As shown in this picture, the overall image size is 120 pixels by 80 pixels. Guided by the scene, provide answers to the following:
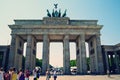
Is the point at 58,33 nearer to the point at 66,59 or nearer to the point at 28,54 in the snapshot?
the point at 66,59

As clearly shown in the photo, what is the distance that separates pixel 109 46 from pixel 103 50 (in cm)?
256

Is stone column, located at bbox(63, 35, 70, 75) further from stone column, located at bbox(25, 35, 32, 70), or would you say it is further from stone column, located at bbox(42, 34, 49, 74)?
stone column, located at bbox(25, 35, 32, 70)

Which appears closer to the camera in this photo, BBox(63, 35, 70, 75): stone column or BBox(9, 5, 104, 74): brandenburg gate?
BBox(63, 35, 70, 75): stone column

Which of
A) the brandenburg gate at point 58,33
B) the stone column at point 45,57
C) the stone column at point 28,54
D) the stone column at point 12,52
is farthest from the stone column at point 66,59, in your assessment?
the stone column at point 12,52

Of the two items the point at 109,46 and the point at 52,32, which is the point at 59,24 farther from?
the point at 109,46

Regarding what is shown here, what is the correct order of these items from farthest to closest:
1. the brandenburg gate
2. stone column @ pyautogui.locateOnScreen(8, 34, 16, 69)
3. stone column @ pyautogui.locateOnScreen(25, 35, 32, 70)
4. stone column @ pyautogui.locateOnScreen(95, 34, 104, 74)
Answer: the brandenburg gate < stone column @ pyautogui.locateOnScreen(95, 34, 104, 74) < stone column @ pyautogui.locateOnScreen(25, 35, 32, 70) < stone column @ pyautogui.locateOnScreen(8, 34, 16, 69)

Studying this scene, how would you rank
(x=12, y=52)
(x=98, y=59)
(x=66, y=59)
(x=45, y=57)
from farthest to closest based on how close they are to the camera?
(x=98, y=59), (x=66, y=59), (x=45, y=57), (x=12, y=52)

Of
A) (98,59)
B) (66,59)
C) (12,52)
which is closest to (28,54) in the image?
(12,52)

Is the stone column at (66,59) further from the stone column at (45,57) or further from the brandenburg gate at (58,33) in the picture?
the stone column at (45,57)

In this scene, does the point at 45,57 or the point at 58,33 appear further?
the point at 58,33

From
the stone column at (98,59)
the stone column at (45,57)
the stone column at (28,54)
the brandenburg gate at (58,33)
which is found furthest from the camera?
the brandenburg gate at (58,33)

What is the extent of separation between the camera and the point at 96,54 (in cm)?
4091

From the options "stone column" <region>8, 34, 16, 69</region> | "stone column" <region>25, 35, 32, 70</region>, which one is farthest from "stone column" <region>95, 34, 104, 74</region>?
"stone column" <region>8, 34, 16, 69</region>

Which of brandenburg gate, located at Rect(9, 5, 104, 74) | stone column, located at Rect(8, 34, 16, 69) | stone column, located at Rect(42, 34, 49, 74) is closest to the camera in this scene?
stone column, located at Rect(8, 34, 16, 69)
